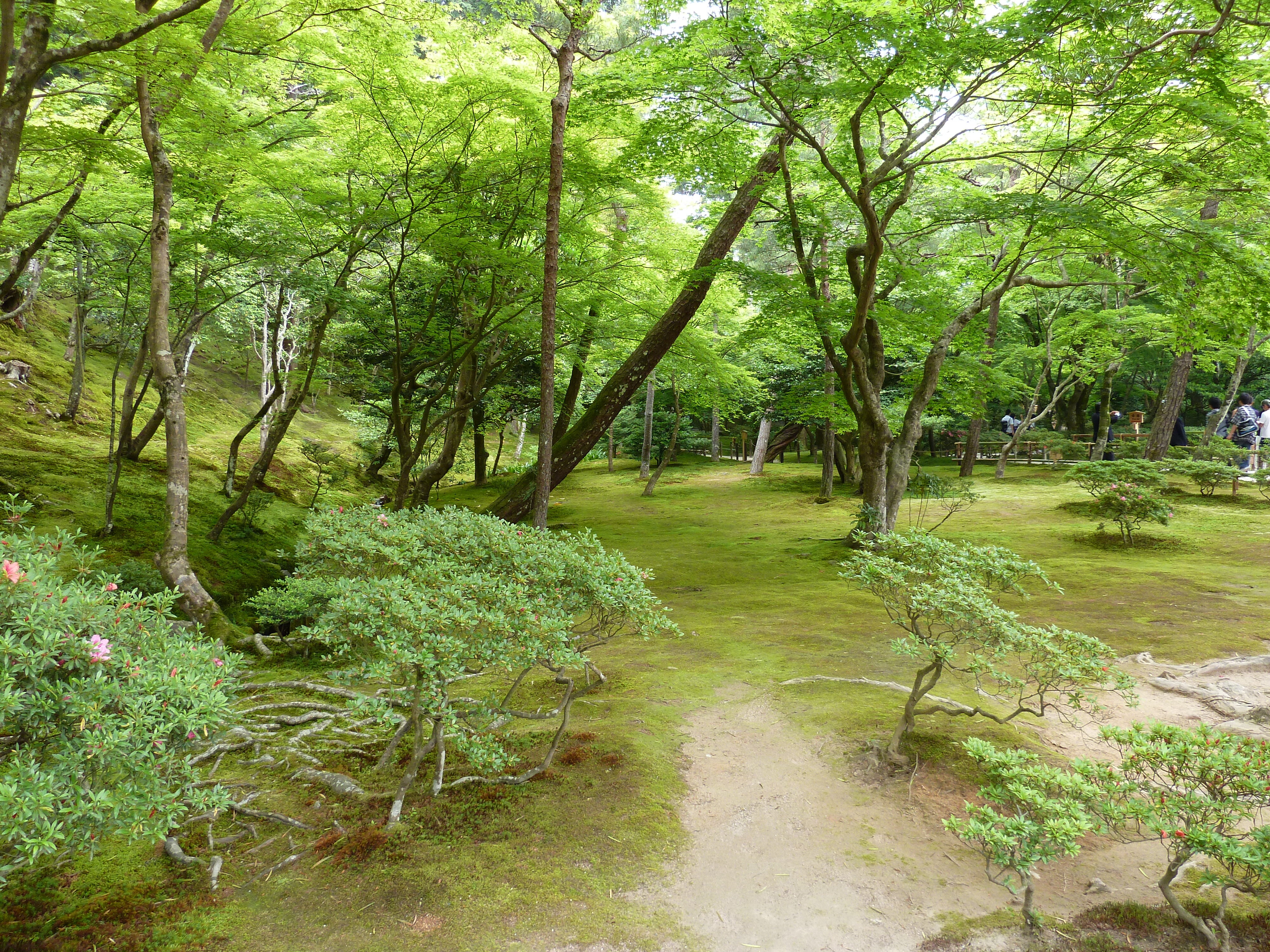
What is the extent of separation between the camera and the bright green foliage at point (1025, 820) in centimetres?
250

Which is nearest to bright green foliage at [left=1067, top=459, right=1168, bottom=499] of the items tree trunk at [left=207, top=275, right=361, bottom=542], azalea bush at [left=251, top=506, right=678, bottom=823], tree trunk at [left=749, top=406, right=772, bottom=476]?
azalea bush at [left=251, top=506, right=678, bottom=823]

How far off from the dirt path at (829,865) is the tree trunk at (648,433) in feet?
46.2

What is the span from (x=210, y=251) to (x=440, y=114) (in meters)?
3.35

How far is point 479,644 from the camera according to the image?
304cm

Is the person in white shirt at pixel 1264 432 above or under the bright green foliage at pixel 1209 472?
above

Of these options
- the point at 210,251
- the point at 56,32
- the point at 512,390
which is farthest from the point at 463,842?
the point at 512,390

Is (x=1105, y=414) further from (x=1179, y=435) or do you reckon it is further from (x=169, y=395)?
(x=169, y=395)

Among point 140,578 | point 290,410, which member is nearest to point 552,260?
point 290,410

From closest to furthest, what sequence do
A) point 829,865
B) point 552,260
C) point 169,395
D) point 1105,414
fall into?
point 829,865 < point 169,395 < point 552,260 < point 1105,414

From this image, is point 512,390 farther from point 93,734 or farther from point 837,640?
point 93,734

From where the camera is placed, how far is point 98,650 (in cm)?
199

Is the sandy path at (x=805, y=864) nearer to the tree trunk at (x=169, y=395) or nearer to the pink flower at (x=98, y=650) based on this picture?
the pink flower at (x=98, y=650)

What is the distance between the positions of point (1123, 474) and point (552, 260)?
8.81 m

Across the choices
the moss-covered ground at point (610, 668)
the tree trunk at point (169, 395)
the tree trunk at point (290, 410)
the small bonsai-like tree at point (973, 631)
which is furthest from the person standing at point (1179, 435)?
the tree trunk at point (169, 395)
